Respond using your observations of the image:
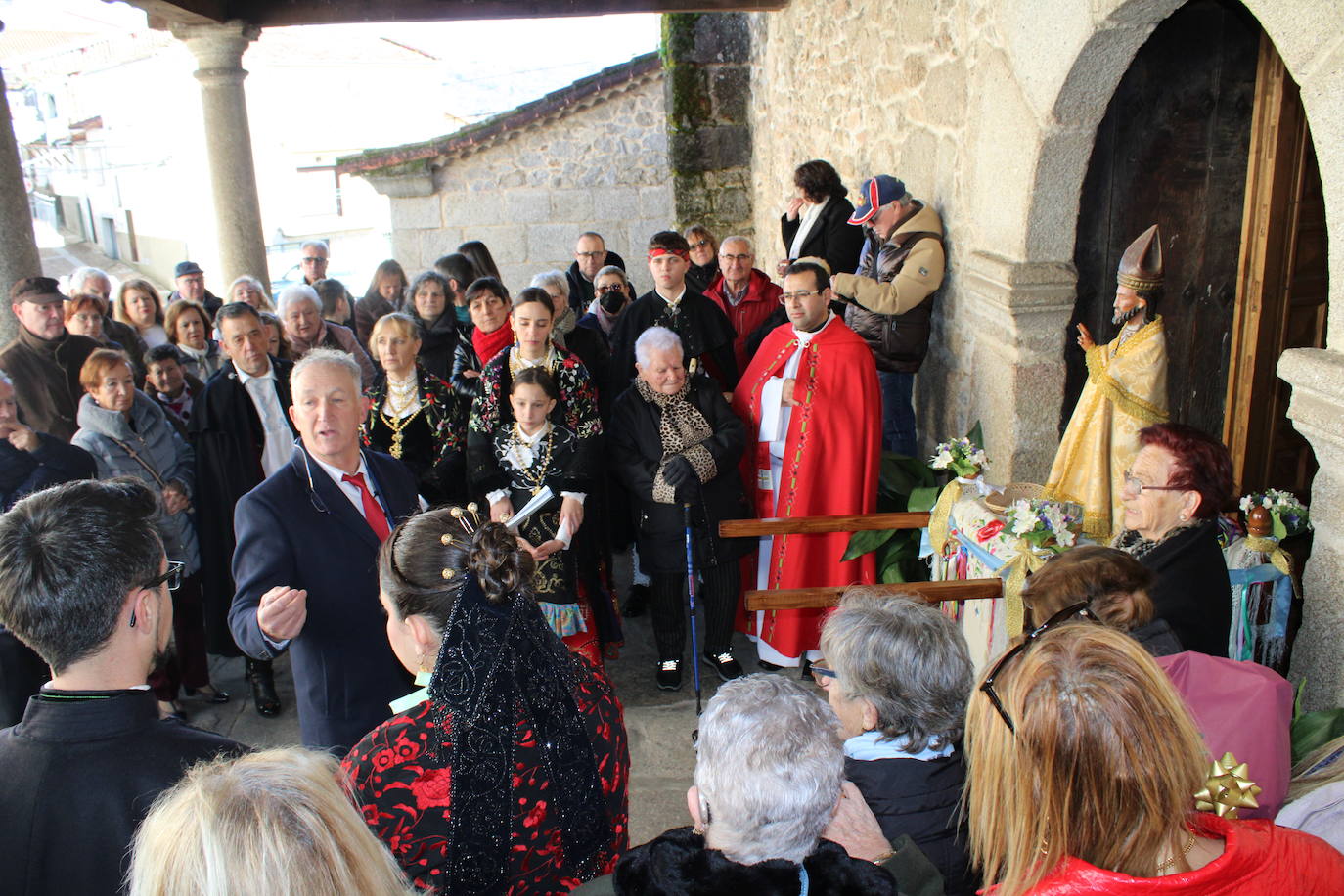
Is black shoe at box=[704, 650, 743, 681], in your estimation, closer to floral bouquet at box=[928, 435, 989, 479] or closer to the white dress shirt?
floral bouquet at box=[928, 435, 989, 479]

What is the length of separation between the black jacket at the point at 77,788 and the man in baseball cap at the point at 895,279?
3.64 m

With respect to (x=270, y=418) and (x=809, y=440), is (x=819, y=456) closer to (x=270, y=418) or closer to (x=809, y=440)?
(x=809, y=440)

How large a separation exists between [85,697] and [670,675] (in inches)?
118

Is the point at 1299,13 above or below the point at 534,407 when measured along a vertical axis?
above

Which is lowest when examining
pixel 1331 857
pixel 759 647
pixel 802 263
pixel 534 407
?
pixel 759 647

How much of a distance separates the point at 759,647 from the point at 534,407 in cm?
Answer: 162

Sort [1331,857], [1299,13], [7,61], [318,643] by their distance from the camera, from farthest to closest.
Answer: [7,61]
[318,643]
[1299,13]
[1331,857]

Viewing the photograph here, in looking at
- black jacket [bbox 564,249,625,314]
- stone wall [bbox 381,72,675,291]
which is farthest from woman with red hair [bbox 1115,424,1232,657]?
stone wall [bbox 381,72,675,291]

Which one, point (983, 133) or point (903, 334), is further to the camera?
point (903, 334)

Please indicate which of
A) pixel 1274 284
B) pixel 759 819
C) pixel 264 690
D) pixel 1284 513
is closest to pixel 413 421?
pixel 264 690

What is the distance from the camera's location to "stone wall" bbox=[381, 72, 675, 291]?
11258mm

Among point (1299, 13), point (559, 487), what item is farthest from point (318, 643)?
point (1299, 13)

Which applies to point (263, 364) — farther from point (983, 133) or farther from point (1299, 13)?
point (1299, 13)

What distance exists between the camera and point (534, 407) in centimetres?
382
